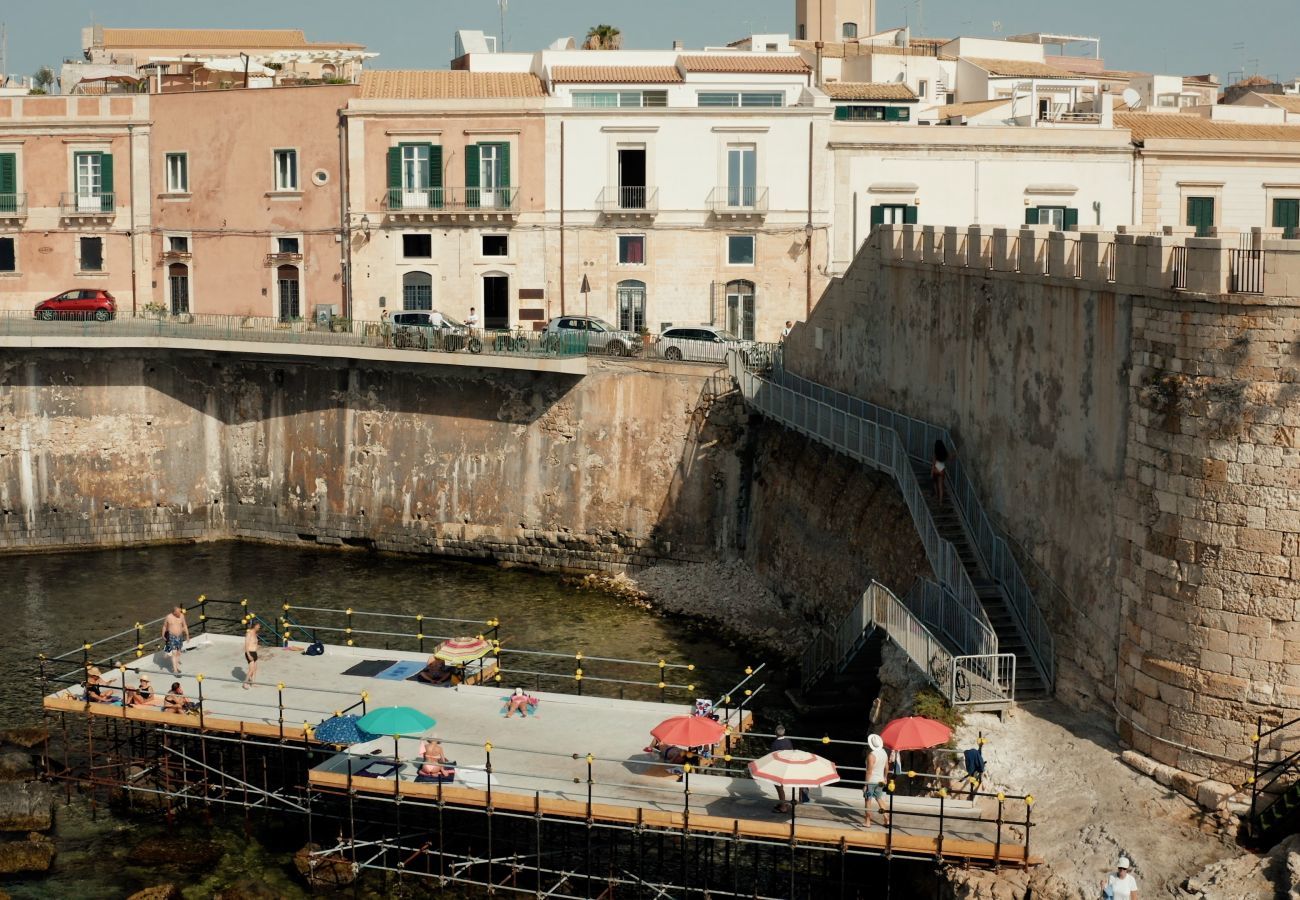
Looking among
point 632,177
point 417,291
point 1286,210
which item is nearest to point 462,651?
point 417,291

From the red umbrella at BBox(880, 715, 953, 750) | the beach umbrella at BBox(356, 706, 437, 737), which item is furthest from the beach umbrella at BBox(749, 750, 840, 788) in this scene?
the beach umbrella at BBox(356, 706, 437, 737)

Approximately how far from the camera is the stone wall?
24.9m

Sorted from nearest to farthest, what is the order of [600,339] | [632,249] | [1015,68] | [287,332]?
[600,339] → [287,332] → [632,249] → [1015,68]

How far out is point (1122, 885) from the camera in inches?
899

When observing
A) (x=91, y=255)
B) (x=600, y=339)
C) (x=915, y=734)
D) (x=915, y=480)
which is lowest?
(x=915, y=734)

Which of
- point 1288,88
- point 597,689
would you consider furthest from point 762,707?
point 1288,88

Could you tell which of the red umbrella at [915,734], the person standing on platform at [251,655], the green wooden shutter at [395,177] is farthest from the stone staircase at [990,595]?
the green wooden shutter at [395,177]

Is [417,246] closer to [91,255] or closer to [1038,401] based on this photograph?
[91,255]

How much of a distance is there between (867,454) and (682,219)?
60.9 feet

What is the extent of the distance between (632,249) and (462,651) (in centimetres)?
2360

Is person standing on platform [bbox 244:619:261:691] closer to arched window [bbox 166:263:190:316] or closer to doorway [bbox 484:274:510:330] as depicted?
doorway [bbox 484:274:510:330]

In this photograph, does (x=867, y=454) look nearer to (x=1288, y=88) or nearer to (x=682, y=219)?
(x=682, y=219)

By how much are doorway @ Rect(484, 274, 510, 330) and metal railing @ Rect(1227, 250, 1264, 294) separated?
3232 centimetres

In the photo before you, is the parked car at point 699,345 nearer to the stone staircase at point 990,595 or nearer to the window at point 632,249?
the window at point 632,249
